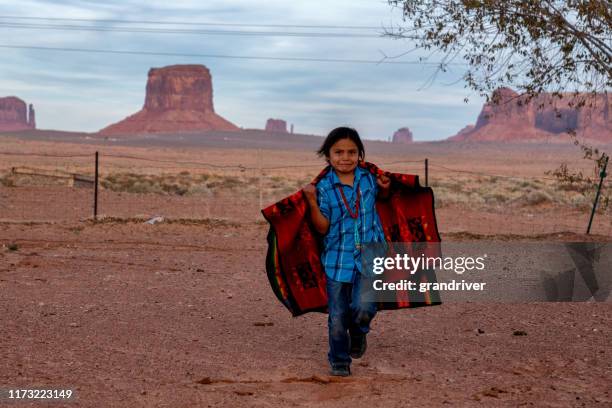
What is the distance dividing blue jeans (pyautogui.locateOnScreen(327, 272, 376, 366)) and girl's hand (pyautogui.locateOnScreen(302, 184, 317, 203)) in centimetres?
56

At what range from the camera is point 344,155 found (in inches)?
225

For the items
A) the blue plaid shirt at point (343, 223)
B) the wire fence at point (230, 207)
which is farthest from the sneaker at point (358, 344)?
the wire fence at point (230, 207)

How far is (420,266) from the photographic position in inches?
245

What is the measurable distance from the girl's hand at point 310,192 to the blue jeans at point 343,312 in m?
0.56

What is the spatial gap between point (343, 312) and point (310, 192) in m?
0.86

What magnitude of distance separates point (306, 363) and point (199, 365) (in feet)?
2.57

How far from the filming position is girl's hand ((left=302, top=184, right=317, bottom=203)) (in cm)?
575

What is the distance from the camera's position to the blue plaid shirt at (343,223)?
227 inches

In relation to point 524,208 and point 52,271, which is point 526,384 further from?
point 524,208

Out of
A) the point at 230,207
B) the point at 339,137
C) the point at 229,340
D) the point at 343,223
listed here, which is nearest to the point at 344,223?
the point at 343,223

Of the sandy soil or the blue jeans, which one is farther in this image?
the blue jeans

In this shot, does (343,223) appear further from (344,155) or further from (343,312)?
(343,312)

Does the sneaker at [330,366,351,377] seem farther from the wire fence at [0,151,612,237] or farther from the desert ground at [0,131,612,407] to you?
the wire fence at [0,151,612,237]

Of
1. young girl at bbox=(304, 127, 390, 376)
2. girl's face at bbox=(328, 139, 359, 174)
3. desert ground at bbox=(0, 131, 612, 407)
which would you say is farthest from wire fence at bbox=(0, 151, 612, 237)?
girl's face at bbox=(328, 139, 359, 174)
